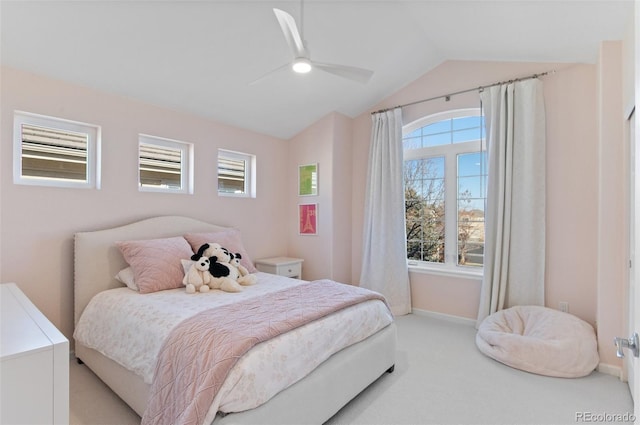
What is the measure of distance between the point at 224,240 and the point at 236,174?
1.09 m

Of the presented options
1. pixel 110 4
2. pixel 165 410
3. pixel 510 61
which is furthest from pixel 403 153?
pixel 165 410

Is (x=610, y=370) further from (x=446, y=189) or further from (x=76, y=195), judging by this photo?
(x=76, y=195)

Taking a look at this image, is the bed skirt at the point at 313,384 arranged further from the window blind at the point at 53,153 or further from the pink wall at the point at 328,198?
the pink wall at the point at 328,198

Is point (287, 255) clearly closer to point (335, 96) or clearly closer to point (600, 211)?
point (335, 96)

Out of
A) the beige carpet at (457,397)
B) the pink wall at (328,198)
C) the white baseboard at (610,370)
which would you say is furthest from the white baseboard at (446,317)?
the white baseboard at (610,370)

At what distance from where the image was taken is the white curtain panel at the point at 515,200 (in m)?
3.01

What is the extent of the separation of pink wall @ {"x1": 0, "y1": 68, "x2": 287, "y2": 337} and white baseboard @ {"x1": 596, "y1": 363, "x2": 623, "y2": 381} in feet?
11.9

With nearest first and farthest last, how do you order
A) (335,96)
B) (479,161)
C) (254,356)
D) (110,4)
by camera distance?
(254,356), (110,4), (479,161), (335,96)

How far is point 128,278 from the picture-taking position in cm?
255

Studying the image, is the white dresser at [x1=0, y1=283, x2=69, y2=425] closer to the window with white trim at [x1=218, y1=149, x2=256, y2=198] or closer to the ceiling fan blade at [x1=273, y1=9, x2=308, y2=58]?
the ceiling fan blade at [x1=273, y1=9, x2=308, y2=58]

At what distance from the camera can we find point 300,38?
1.93 meters

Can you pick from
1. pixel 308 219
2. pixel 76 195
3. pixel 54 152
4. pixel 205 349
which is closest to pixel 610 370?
pixel 205 349

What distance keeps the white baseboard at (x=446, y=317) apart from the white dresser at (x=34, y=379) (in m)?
3.44

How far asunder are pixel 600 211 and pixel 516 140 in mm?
997
